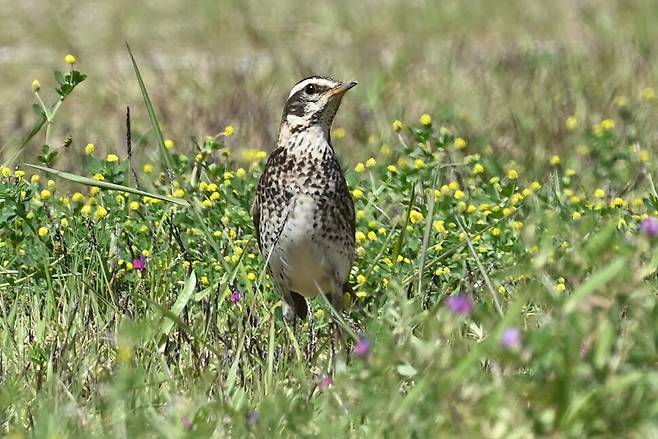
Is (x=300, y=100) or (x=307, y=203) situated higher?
(x=300, y=100)

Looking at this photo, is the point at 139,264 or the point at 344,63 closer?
the point at 139,264

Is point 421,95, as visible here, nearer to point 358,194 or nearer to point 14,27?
point 358,194

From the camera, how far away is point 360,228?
23.2 ft

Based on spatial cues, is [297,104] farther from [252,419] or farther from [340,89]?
[252,419]

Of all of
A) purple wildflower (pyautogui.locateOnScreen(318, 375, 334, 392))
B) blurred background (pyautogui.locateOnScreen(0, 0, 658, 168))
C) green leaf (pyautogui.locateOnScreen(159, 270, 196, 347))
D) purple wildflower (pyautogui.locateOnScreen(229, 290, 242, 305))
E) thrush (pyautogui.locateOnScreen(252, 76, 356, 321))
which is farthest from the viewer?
blurred background (pyautogui.locateOnScreen(0, 0, 658, 168))

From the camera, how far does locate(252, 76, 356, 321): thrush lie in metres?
6.42

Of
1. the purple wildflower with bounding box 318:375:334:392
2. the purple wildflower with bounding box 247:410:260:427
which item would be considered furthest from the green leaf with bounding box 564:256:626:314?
the purple wildflower with bounding box 318:375:334:392

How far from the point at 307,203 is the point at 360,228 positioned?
28.0 inches

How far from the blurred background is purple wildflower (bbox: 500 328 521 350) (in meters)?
4.94

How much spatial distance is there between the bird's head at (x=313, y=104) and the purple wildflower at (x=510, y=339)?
2.98m

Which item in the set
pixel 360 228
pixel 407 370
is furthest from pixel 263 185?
pixel 407 370

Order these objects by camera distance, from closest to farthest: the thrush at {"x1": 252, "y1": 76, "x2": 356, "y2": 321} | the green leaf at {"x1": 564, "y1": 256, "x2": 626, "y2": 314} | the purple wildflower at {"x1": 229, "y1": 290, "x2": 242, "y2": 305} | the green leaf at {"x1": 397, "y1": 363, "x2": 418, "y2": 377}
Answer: the green leaf at {"x1": 564, "y1": 256, "x2": 626, "y2": 314}
the green leaf at {"x1": 397, "y1": 363, "x2": 418, "y2": 377}
the purple wildflower at {"x1": 229, "y1": 290, "x2": 242, "y2": 305}
the thrush at {"x1": 252, "y1": 76, "x2": 356, "y2": 321}

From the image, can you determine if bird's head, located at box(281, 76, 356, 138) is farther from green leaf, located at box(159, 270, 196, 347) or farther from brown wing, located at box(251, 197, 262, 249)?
green leaf, located at box(159, 270, 196, 347)

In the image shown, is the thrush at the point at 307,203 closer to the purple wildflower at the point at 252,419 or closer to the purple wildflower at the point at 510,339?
the purple wildflower at the point at 252,419
